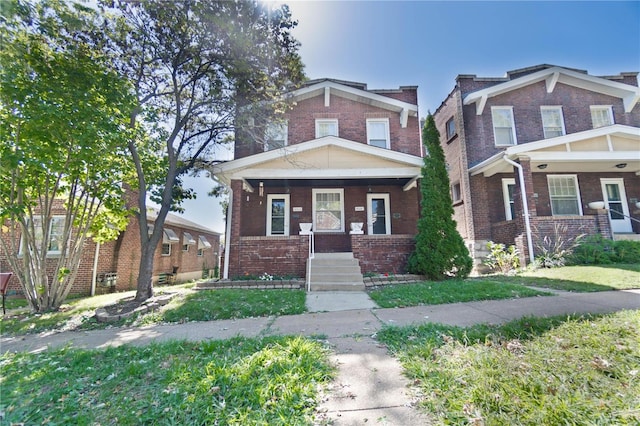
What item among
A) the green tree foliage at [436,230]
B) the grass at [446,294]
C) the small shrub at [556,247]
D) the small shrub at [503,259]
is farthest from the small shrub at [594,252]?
the grass at [446,294]

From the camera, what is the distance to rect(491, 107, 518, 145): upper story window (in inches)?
456

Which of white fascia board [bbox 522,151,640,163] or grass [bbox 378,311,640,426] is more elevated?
white fascia board [bbox 522,151,640,163]

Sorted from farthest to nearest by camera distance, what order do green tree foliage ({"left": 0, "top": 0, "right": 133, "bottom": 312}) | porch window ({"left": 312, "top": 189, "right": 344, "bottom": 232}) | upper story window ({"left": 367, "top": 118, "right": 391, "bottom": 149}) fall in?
1. upper story window ({"left": 367, "top": 118, "right": 391, "bottom": 149})
2. porch window ({"left": 312, "top": 189, "right": 344, "bottom": 232})
3. green tree foliage ({"left": 0, "top": 0, "right": 133, "bottom": 312})

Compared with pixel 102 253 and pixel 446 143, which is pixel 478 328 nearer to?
pixel 446 143

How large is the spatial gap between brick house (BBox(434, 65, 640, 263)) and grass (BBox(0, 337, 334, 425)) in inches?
362

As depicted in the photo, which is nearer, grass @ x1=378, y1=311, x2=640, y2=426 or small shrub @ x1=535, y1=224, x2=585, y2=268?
grass @ x1=378, y1=311, x2=640, y2=426

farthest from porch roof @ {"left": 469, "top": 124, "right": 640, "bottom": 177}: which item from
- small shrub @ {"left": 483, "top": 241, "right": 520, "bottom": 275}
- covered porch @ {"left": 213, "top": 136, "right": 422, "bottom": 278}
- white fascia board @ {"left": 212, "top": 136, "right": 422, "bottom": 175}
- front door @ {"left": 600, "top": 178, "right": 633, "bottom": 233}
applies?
covered porch @ {"left": 213, "top": 136, "right": 422, "bottom": 278}

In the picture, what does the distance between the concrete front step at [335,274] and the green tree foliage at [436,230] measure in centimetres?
183

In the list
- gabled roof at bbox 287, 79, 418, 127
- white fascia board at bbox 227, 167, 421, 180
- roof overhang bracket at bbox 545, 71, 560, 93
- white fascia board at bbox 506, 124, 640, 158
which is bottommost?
white fascia board at bbox 227, 167, 421, 180

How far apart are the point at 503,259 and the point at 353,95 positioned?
838 cm

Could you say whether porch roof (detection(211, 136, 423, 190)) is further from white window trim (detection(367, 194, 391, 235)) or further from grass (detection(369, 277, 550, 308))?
grass (detection(369, 277, 550, 308))

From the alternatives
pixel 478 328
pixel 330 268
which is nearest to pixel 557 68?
pixel 330 268

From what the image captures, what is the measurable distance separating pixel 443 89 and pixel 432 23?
6.16 metres

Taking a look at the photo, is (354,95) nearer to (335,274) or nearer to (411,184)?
(411,184)
